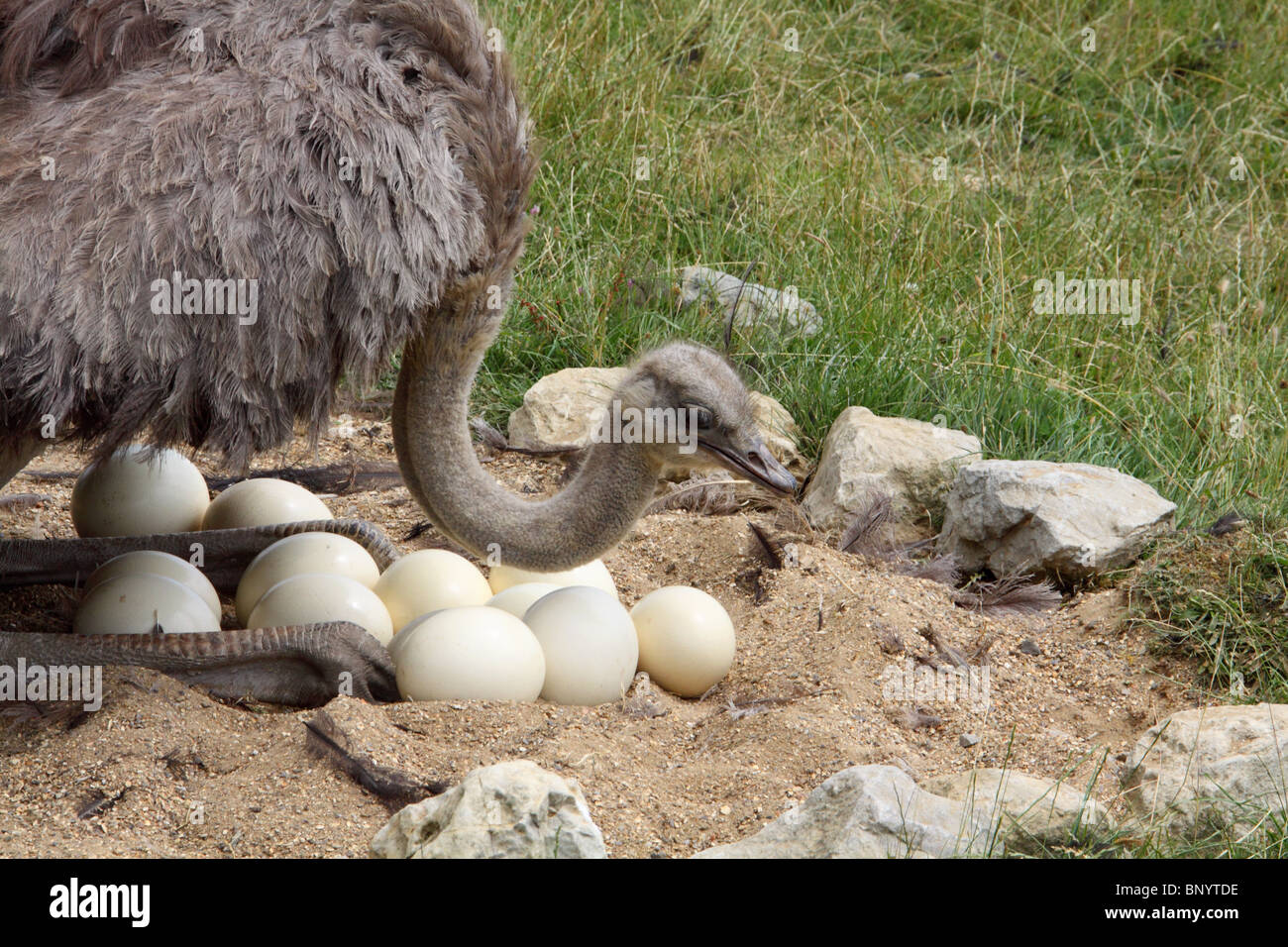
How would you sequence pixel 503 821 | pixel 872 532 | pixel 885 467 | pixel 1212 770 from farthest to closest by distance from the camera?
1. pixel 885 467
2. pixel 872 532
3. pixel 1212 770
4. pixel 503 821

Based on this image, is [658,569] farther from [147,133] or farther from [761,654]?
[147,133]

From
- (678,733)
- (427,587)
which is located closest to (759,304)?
(427,587)

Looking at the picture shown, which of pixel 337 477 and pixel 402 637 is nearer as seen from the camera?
pixel 402 637

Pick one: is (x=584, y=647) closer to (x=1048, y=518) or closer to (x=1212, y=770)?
(x=1212, y=770)

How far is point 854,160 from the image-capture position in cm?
655

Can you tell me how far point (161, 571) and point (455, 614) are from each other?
97 cm

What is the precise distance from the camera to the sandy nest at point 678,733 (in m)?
3.14

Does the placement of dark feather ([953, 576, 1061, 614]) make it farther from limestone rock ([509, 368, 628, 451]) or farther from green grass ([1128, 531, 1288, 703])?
limestone rock ([509, 368, 628, 451])

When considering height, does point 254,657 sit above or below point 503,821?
above

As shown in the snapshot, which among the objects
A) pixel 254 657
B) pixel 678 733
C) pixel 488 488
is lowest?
pixel 678 733

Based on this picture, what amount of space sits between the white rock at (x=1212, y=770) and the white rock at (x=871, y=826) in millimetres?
558

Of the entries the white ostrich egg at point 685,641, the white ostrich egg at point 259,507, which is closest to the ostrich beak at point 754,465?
the white ostrich egg at point 685,641

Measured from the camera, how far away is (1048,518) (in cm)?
455

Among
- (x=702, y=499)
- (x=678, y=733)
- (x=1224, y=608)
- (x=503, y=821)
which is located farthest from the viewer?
(x=702, y=499)
